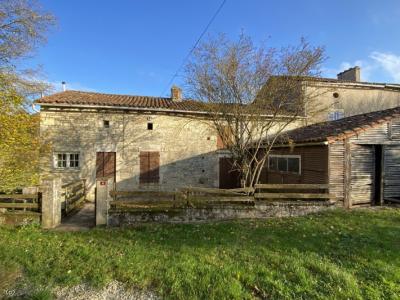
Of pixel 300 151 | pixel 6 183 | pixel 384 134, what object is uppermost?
pixel 384 134

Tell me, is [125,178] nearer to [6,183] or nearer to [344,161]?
[6,183]

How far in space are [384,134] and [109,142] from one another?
13.1 m

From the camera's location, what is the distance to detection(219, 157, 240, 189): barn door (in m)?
15.2

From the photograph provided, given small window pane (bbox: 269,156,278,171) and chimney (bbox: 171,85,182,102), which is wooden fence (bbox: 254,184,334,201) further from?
chimney (bbox: 171,85,182,102)

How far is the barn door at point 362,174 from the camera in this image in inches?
392

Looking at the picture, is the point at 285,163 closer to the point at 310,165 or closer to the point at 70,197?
the point at 310,165

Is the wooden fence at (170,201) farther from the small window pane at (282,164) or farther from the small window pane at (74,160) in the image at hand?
the small window pane at (74,160)

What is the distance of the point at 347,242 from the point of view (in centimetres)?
611

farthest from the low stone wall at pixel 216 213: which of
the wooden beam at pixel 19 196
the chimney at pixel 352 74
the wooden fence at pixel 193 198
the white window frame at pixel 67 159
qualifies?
the chimney at pixel 352 74

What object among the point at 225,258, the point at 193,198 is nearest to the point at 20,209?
the point at 193,198

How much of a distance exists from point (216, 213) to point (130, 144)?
297 inches

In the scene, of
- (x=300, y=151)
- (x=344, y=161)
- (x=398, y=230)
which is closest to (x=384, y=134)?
(x=344, y=161)

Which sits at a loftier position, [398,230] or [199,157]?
[199,157]

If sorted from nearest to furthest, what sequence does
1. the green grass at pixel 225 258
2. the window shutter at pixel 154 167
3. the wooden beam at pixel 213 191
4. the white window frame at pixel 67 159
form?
the green grass at pixel 225 258 < the wooden beam at pixel 213 191 < the white window frame at pixel 67 159 < the window shutter at pixel 154 167
